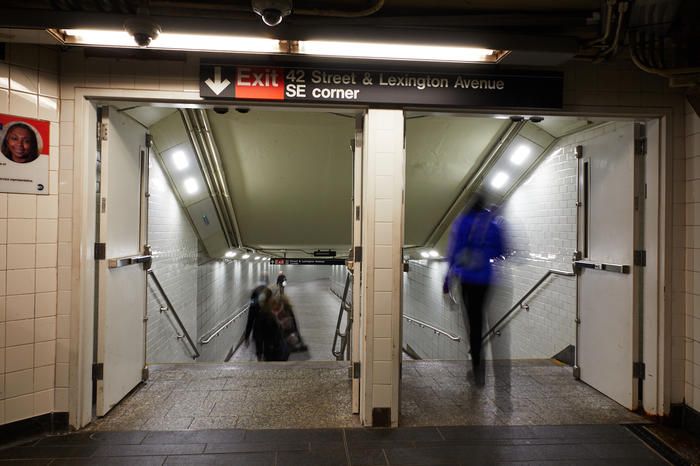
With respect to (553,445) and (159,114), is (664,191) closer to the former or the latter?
(553,445)

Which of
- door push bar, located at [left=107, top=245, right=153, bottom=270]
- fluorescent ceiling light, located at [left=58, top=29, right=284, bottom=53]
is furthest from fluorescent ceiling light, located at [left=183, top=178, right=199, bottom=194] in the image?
fluorescent ceiling light, located at [left=58, top=29, right=284, bottom=53]

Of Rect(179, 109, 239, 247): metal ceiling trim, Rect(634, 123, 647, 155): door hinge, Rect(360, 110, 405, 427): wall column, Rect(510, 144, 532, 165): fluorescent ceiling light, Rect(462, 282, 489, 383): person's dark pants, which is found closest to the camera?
Rect(360, 110, 405, 427): wall column

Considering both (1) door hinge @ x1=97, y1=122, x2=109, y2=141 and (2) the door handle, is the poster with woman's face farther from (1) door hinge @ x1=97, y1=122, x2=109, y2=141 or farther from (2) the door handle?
(2) the door handle

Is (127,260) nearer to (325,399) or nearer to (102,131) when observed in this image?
(102,131)

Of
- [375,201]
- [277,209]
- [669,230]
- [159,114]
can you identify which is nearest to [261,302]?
[277,209]

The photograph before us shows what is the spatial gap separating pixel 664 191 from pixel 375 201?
2.33 meters

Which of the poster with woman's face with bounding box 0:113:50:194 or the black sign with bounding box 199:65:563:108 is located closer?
the poster with woman's face with bounding box 0:113:50:194

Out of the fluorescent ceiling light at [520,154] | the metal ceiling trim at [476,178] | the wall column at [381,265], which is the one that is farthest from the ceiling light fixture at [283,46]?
the fluorescent ceiling light at [520,154]

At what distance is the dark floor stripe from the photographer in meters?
2.61

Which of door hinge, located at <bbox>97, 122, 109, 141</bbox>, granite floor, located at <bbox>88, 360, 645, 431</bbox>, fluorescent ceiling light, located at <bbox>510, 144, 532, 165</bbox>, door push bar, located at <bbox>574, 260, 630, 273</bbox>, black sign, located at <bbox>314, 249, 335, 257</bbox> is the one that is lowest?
granite floor, located at <bbox>88, 360, 645, 431</bbox>

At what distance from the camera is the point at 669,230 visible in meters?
3.11

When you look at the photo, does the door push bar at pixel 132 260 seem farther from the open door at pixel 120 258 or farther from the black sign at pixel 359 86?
the black sign at pixel 359 86

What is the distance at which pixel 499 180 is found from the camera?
562cm

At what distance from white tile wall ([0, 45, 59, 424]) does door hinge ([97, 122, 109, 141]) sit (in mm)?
269
